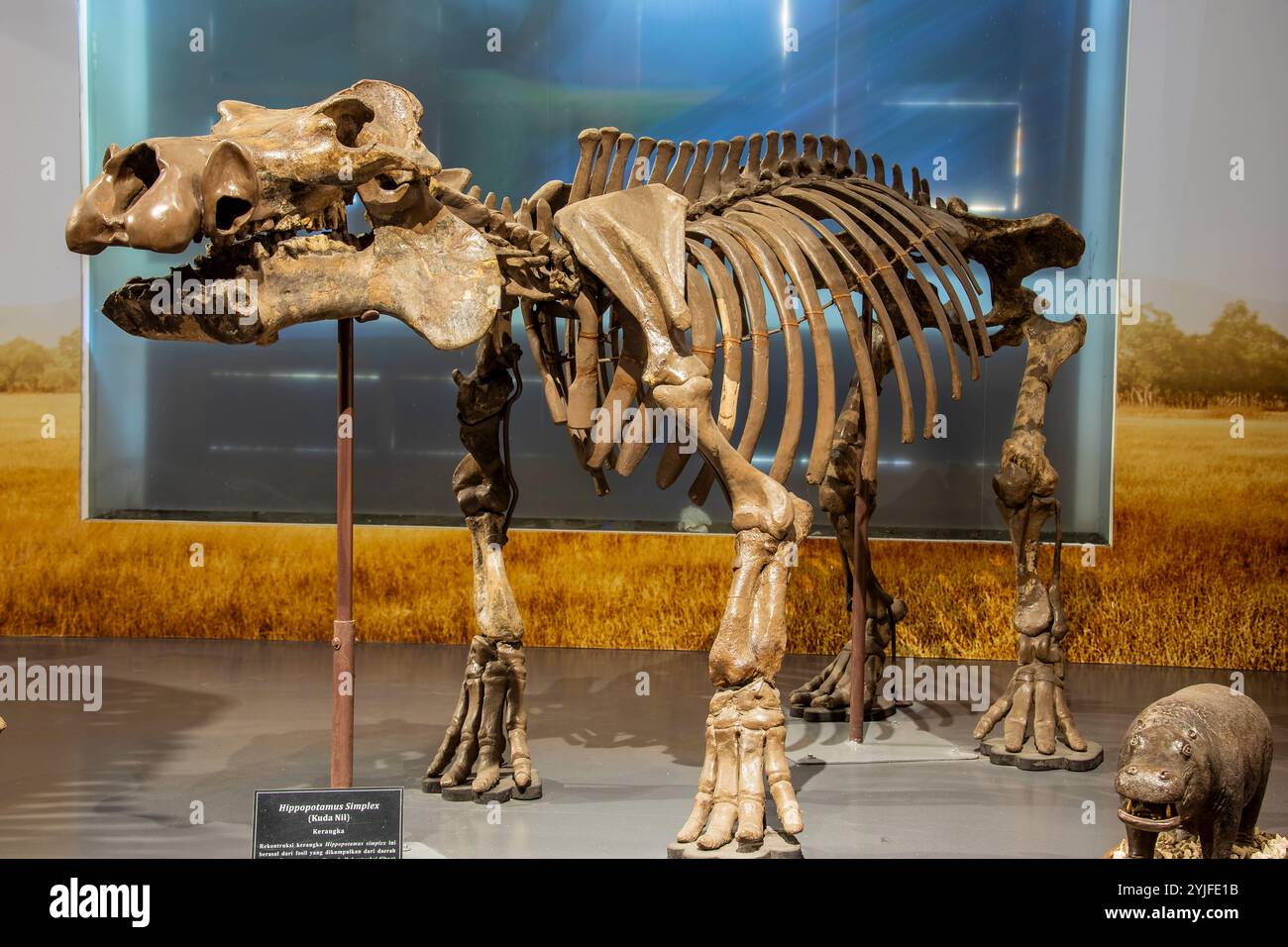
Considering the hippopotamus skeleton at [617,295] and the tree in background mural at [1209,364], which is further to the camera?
the tree in background mural at [1209,364]

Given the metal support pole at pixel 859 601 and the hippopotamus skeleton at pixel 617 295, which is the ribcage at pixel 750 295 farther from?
the metal support pole at pixel 859 601

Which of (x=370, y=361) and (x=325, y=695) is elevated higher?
(x=370, y=361)

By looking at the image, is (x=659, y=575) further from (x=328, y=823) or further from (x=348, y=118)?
(x=348, y=118)

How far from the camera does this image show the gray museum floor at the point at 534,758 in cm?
532

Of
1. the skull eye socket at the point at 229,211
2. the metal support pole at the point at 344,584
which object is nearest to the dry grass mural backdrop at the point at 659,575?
the metal support pole at the point at 344,584

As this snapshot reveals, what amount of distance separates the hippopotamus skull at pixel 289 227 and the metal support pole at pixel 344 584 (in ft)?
0.70

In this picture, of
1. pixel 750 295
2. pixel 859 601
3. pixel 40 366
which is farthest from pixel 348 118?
pixel 40 366

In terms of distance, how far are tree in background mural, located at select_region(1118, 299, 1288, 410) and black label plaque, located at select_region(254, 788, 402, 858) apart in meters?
7.01

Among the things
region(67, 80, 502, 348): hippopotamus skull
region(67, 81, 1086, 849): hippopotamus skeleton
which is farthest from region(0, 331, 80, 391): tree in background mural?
region(67, 80, 502, 348): hippopotamus skull

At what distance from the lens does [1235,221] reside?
9.19 m

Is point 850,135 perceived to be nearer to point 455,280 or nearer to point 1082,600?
point 1082,600

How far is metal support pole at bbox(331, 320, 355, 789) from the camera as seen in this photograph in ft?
14.5

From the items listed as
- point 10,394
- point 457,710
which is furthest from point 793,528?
point 10,394

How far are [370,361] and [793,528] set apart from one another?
19.0ft
